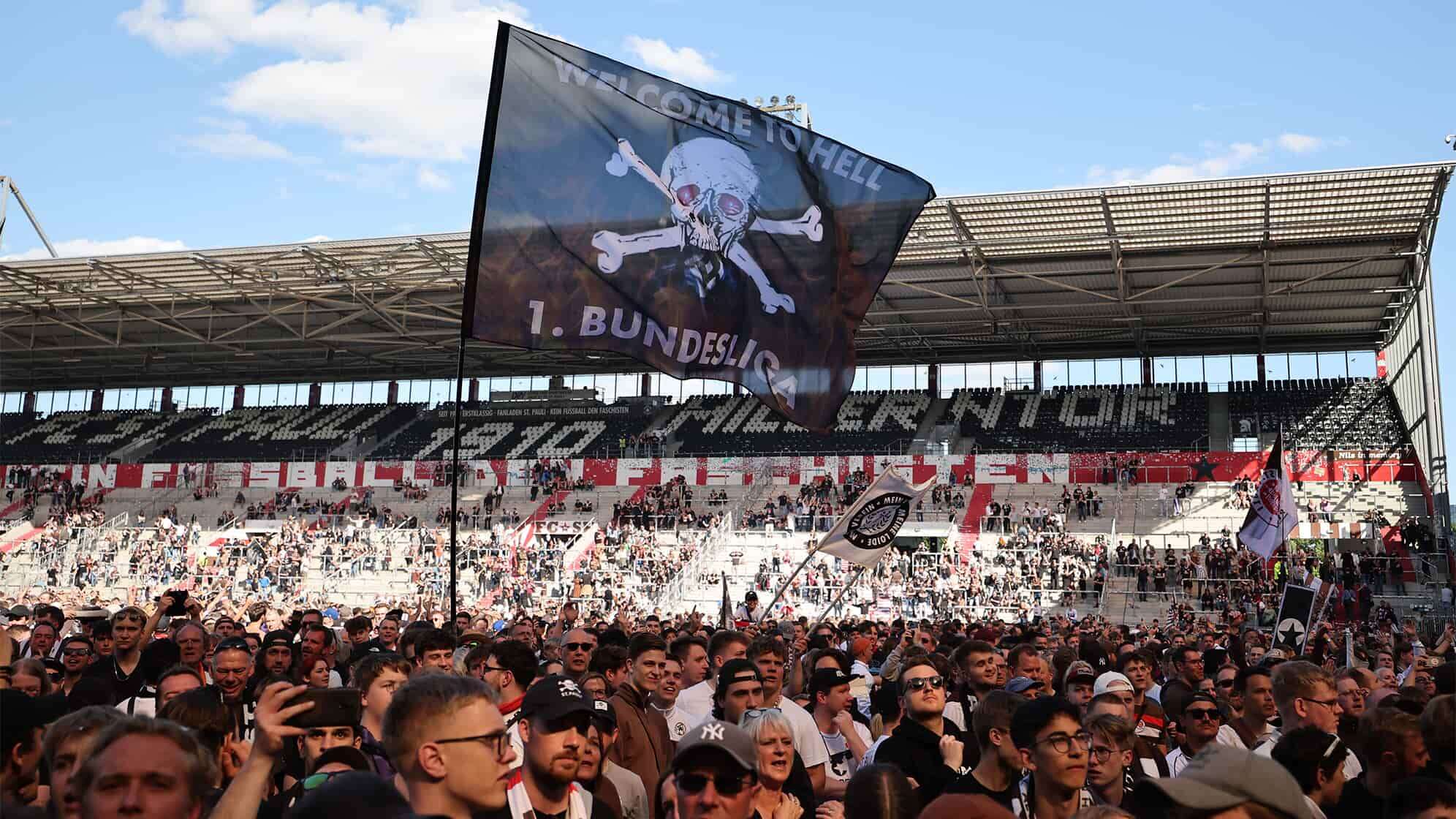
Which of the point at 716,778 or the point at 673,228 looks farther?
the point at 673,228

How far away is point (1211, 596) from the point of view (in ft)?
96.7

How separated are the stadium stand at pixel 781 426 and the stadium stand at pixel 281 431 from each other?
13865mm

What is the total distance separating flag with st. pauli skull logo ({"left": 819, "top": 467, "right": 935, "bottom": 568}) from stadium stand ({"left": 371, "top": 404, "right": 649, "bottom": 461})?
34.7m

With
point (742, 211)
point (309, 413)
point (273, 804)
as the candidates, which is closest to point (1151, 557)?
point (742, 211)

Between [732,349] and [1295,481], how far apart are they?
111 feet

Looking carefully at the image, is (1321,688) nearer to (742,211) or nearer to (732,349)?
(732,349)

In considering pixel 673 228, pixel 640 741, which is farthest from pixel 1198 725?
pixel 673 228

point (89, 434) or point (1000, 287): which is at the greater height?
point (1000, 287)

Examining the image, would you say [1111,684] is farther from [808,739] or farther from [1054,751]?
[1054,751]

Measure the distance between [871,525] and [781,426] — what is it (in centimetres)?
3477

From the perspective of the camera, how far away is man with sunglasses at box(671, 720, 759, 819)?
12.1 feet

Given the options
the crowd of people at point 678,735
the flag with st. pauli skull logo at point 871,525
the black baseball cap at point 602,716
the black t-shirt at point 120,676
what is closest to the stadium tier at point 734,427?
the flag with st. pauli skull logo at point 871,525

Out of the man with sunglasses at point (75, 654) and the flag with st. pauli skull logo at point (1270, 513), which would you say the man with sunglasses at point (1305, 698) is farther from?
the flag with st. pauli skull logo at point (1270, 513)

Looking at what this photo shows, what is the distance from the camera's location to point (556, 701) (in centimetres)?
412
